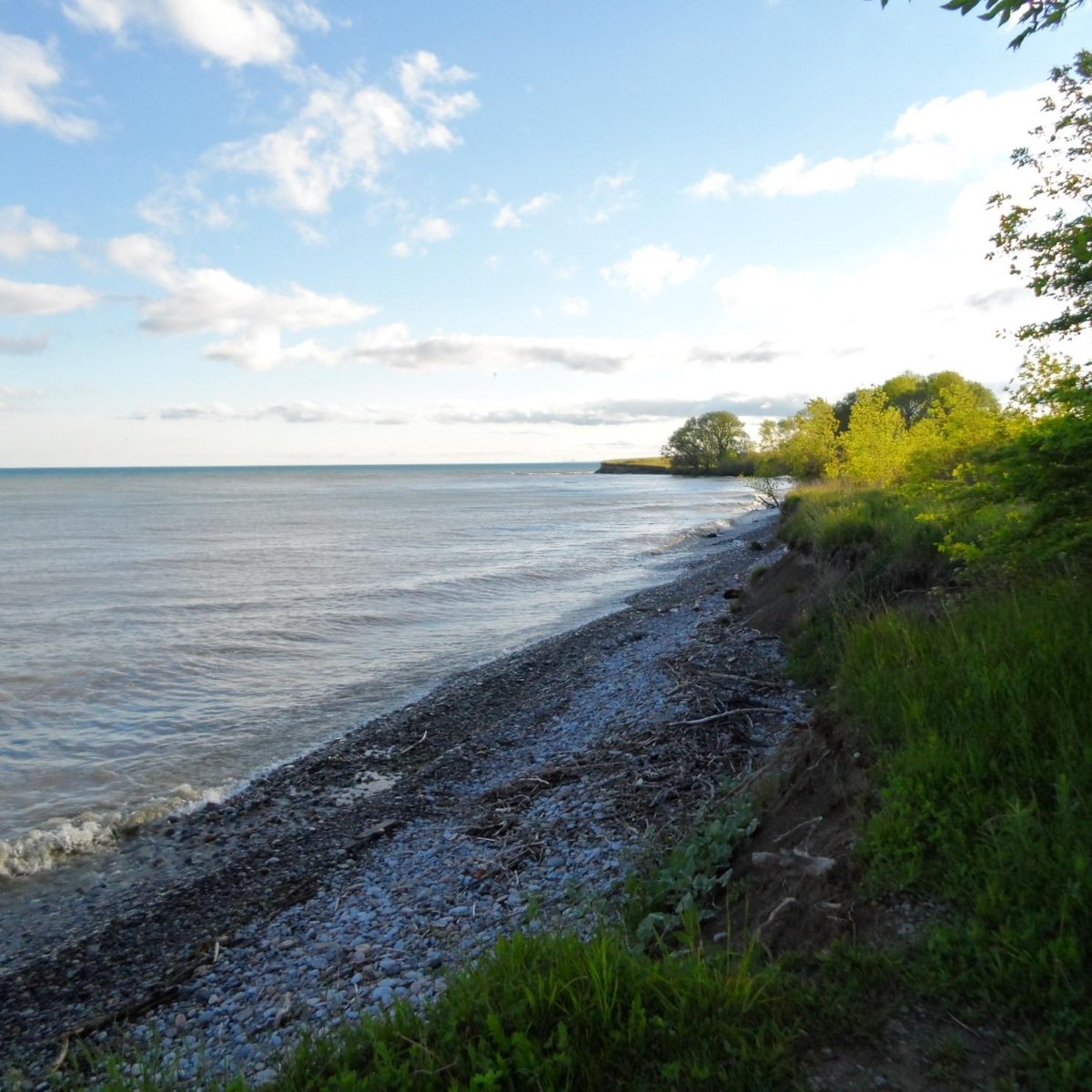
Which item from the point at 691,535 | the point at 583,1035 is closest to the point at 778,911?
the point at 583,1035

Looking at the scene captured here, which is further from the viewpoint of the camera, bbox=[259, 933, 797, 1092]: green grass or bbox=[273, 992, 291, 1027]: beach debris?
bbox=[273, 992, 291, 1027]: beach debris

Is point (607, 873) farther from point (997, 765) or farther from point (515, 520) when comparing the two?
point (515, 520)

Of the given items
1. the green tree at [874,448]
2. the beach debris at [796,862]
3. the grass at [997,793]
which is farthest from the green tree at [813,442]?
the beach debris at [796,862]

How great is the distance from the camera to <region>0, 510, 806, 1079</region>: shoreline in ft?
19.6

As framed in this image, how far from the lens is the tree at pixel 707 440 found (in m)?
168

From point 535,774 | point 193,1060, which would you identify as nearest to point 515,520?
point 535,774

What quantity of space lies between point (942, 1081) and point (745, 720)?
22.8 feet

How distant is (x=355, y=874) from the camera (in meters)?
8.23

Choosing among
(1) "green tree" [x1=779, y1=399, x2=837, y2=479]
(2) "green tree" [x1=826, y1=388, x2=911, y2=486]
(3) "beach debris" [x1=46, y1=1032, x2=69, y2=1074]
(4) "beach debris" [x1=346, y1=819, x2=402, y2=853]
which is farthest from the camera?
(1) "green tree" [x1=779, y1=399, x2=837, y2=479]

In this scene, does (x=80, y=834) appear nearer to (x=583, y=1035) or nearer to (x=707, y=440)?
(x=583, y=1035)

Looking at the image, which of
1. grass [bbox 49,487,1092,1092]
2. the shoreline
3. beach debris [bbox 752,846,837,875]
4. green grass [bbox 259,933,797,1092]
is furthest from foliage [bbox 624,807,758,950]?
green grass [bbox 259,933,797,1092]

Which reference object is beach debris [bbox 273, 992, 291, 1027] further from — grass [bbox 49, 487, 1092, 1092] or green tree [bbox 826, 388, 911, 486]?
green tree [bbox 826, 388, 911, 486]

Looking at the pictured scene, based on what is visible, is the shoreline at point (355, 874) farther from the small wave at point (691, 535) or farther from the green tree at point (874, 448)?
the small wave at point (691, 535)

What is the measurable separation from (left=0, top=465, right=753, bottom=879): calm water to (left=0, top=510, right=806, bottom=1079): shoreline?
160 centimetres
